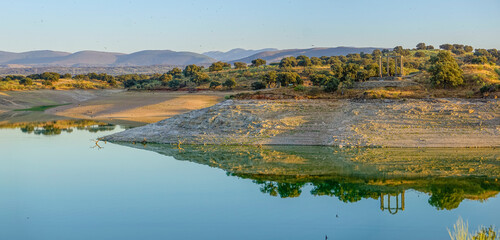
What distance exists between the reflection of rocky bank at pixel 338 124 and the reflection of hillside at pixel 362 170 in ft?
3.55

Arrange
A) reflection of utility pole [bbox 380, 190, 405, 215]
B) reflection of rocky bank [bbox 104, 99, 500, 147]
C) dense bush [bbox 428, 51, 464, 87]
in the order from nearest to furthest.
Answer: reflection of utility pole [bbox 380, 190, 405, 215], reflection of rocky bank [bbox 104, 99, 500, 147], dense bush [bbox 428, 51, 464, 87]

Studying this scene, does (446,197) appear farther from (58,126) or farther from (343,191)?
(58,126)

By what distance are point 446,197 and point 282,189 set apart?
5.56 meters

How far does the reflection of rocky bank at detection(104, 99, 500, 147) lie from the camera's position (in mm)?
25172

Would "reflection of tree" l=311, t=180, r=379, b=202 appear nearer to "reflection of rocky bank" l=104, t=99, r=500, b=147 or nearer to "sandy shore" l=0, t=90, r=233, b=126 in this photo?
"reflection of rocky bank" l=104, t=99, r=500, b=147

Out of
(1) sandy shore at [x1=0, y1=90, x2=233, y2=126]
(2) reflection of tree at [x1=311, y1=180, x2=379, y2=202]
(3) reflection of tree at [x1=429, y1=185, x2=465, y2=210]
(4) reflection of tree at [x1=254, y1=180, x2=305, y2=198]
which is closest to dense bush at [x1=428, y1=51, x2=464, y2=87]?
(3) reflection of tree at [x1=429, y1=185, x2=465, y2=210]

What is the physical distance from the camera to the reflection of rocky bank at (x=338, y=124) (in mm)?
25172

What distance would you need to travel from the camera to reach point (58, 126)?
40188 mm

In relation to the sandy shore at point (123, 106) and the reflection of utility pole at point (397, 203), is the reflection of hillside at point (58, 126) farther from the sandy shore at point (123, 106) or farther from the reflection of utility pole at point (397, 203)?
the reflection of utility pole at point (397, 203)

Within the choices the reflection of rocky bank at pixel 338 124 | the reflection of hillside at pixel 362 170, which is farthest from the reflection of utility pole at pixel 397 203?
the reflection of rocky bank at pixel 338 124

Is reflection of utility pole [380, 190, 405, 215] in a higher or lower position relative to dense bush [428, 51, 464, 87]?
lower

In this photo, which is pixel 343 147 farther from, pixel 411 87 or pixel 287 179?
pixel 411 87

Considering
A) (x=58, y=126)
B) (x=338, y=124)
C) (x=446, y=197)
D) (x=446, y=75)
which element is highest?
(x=446, y=75)

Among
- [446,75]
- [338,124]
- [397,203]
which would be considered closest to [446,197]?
[397,203]
